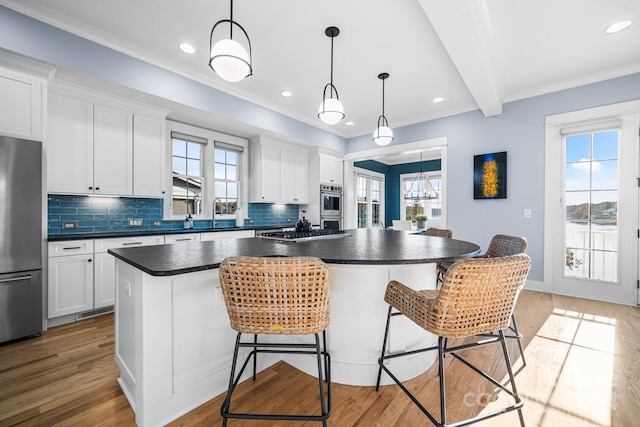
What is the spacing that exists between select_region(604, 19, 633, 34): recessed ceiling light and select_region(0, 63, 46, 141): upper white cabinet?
5.19m

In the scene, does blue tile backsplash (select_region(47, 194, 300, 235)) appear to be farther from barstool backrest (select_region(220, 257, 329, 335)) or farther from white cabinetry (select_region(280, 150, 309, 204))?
barstool backrest (select_region(220, 257, 329, 335))

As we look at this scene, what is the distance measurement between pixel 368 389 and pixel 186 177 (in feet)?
12.3

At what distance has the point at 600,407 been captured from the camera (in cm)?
156

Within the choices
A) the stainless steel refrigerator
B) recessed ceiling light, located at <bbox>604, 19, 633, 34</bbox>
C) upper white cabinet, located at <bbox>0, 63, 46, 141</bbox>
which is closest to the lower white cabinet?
the stainless steel refrigerator

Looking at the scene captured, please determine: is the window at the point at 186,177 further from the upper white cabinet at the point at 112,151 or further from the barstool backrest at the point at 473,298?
the barstool backrest at the point at 473,298

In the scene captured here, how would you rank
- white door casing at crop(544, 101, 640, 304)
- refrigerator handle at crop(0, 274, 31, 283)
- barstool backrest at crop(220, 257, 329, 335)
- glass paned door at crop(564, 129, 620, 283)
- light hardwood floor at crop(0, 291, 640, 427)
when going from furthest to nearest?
1. glass paned door at crop(564, 129, 620, 283)
2. white door casing at crop(544, 101, 640, 304)
3. refrigerator handle at crop(0, 274, 31, 283)
4. light hardwood floor at crop(0, 291, 640, 427)
5. barstool backrest at crop(220, 257, 329, 335)

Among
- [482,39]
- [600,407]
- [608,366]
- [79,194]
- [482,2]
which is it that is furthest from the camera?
[79,194]

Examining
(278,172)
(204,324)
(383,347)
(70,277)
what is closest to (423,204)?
(278,172)

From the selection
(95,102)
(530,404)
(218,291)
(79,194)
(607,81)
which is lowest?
(530,404)

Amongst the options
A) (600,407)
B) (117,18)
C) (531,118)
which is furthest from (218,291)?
(531,118)

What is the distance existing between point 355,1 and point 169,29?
173 centimetres

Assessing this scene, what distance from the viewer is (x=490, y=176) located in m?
4.18

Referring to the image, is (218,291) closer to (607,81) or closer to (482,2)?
(482,2)

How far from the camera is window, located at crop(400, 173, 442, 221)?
7.98 meters
